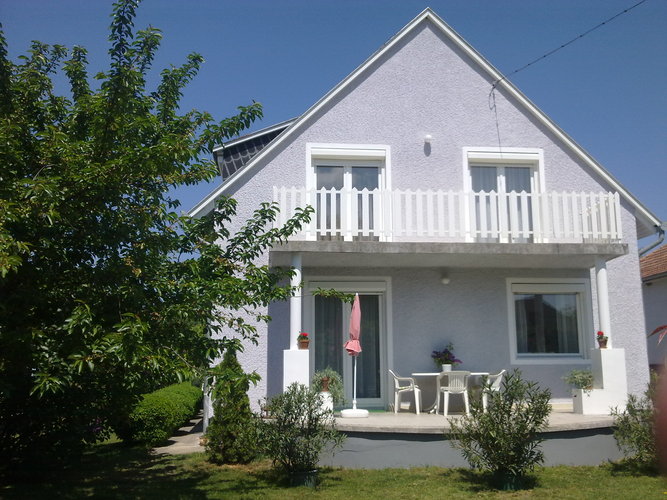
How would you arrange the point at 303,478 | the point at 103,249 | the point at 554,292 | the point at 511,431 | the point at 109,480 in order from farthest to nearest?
1. the point at 554,292
2. the point at 109,480
3. the point at 303,478
4. the point at 511,431
5. the point at 103,249

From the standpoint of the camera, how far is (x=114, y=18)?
6.42 meters

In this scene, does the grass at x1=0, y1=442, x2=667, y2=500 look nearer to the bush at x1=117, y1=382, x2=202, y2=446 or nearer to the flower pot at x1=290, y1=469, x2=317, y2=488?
the flower pot at x1=290, y1=469, x2=317, y2=488

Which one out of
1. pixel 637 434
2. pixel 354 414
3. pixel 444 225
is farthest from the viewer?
pixel 444 225

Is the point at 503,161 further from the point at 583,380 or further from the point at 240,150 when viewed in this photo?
the point at 240,150

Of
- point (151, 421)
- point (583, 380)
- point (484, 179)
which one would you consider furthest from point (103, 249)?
point (484, 179)

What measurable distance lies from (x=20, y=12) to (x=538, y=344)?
34.9 ft

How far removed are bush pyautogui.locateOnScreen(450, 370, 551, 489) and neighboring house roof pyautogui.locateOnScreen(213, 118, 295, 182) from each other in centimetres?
916

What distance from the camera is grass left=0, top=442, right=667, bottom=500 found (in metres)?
7.48

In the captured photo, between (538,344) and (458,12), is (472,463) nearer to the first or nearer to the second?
(538,344)

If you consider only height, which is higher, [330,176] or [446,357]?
[330,176]

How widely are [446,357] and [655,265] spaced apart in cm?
1222

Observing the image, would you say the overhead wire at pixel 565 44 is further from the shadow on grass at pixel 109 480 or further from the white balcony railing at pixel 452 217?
the shadow on grass at pixel 109 480

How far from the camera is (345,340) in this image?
38.9ft

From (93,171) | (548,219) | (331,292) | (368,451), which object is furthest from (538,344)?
(93,171)
